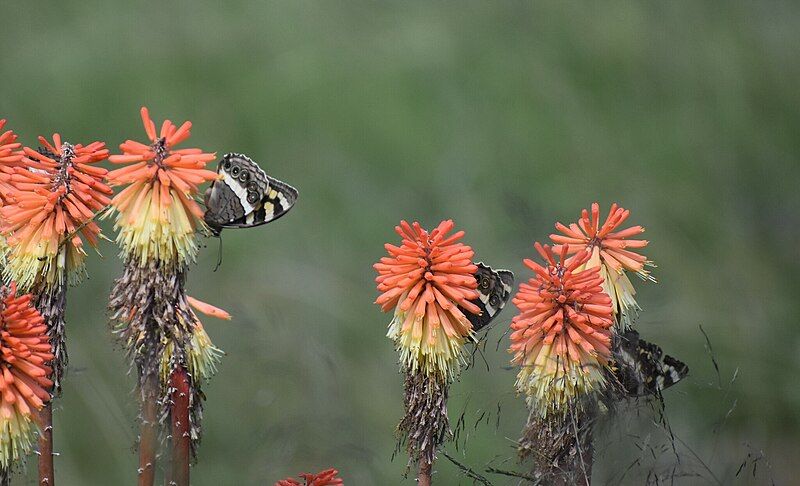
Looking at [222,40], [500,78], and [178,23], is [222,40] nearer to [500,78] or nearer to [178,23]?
[178,23]

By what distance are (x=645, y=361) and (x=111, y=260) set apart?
121 inches

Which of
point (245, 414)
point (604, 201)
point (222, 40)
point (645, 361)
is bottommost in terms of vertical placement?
point (645, 361)

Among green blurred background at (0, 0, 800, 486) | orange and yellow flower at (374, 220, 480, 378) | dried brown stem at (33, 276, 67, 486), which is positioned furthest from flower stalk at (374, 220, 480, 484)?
green blurred background at (0, 0, 800, 486)

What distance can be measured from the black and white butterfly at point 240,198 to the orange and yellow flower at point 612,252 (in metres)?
0.46

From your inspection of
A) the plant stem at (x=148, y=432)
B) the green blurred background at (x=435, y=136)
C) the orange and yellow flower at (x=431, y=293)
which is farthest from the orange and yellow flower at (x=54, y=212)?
the green blurred background at (x=435, y=136)

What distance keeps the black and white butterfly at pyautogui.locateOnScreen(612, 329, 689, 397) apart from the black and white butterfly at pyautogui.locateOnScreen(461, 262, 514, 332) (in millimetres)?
192

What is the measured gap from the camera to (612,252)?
1.90 m

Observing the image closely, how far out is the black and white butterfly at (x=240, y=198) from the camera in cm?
179

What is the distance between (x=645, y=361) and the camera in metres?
1.86

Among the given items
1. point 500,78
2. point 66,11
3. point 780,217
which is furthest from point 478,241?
point 66,11

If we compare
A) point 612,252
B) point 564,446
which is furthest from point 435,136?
point 564,446

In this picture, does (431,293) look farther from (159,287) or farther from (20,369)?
(20,369)

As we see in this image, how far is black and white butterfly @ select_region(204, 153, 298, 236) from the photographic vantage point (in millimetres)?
1789

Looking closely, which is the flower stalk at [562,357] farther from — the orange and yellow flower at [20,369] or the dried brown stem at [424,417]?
the orange and yellow flower at [20,369]
